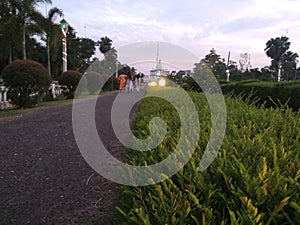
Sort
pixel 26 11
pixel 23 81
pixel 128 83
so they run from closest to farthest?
pixel 23 81
pixel 26 11
pixel 128 83

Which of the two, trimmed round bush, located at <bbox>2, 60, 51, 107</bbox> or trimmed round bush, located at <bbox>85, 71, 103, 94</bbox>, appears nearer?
trimmed round bush, located at <bbox>2, 60, 51, 107</bbox>

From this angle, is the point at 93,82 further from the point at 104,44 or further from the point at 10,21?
the point at 104,44

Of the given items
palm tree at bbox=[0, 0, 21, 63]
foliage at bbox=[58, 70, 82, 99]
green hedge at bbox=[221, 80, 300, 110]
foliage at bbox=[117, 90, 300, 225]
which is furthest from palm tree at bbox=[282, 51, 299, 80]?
foliage at bbox=[117, 90, 300, 225]

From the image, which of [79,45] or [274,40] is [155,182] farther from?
[274,40]

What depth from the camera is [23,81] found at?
1441 cm

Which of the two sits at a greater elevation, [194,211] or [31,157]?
[194,211]

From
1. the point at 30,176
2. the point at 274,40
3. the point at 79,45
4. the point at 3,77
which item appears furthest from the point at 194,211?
the point at 274,40

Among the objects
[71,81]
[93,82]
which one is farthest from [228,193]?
[93,82]

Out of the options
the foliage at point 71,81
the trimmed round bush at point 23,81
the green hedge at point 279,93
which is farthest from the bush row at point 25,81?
the green hedge at point 279,93

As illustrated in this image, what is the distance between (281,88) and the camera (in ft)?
32.1

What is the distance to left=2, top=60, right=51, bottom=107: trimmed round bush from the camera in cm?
1441

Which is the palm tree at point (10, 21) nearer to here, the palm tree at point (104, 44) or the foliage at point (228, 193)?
the foliage at point (228, 193)

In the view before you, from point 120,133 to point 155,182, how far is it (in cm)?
472

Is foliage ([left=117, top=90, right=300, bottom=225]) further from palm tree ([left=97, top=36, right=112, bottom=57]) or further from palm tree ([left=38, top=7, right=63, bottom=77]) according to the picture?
palm tree ([left=97, top=36, right=112, bottom=57])
